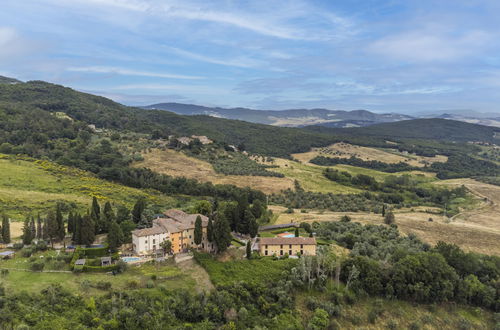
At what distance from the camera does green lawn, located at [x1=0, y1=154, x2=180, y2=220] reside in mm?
63031

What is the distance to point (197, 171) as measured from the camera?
11050 cm

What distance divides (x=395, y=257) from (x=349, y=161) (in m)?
125

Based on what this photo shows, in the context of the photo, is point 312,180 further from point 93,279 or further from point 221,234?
point 93,279

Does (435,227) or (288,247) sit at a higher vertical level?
(288,247)

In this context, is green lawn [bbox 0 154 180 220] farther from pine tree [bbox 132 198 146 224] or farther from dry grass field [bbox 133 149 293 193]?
dry grass field [bbox 133 149 293 193]

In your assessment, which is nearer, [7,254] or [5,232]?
[7,254]

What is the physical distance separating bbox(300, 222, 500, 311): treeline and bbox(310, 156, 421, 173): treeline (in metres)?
112

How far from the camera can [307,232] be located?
58375 mm

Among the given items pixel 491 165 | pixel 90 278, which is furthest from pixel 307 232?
pixel 491 165

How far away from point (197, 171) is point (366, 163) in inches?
3739

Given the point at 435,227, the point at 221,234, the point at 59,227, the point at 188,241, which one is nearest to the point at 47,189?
the point at 59,227

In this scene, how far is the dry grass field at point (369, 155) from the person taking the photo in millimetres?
176750

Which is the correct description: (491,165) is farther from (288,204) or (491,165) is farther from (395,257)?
(395,257)

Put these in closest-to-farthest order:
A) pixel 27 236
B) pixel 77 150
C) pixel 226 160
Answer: pixel 27 236 → pixel 77 150 → pixel 226 160
